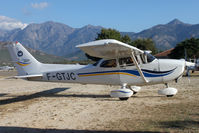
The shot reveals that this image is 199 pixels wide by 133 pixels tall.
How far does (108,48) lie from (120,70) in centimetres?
176

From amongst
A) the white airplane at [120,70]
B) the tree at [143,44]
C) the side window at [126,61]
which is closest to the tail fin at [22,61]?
the white airplane at [120,70]

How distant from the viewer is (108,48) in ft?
25.7

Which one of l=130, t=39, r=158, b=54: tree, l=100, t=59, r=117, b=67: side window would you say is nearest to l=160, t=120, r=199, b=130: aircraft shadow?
l=100, t=59, r=117, b=67: side window

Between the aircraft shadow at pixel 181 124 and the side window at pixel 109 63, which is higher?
the side window at pixel 109 63

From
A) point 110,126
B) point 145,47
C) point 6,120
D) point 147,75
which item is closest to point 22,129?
point 6,120

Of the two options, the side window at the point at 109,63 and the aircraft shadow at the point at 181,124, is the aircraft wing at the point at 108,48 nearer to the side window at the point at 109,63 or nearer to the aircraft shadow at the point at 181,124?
the side window at the point at 109,63

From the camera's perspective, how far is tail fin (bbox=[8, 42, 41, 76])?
10.6 m

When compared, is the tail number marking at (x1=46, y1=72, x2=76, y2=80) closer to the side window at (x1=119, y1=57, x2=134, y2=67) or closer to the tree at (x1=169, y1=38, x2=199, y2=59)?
the side window at (x1=119, y1=57, x2=134, y2=67)

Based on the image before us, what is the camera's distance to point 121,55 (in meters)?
9.01

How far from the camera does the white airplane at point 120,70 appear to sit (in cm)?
836

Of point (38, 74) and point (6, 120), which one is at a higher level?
point (38, 74)

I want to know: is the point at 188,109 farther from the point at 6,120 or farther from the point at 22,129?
the point at 6,120

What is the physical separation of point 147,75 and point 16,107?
570 cm

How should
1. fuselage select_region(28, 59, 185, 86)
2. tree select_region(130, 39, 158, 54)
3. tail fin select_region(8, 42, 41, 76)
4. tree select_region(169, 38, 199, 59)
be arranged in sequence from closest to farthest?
fuselage select_region(28, 59, 185, 86)
tail fin select_region(8, 42, 41, 76)
tree select_region(169, 38, 199, 59)
tree select_region(130, 39, 158, 54)
